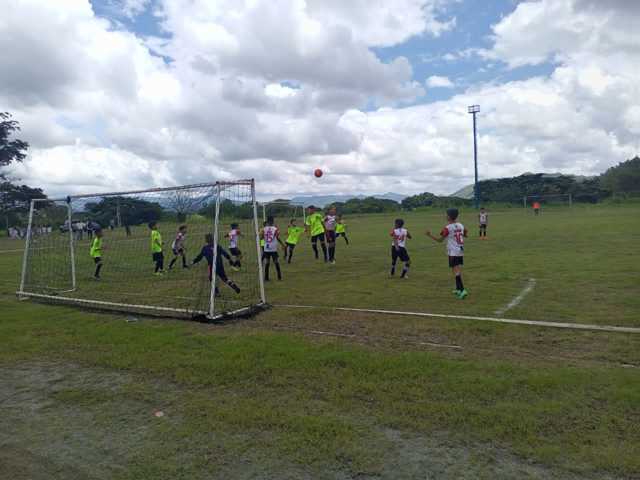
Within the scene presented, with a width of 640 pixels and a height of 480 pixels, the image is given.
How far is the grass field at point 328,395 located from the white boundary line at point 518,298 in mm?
96

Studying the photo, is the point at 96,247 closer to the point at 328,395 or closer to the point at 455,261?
the point at 455,261

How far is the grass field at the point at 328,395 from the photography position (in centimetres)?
380

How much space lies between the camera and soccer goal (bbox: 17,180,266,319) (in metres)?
9.59

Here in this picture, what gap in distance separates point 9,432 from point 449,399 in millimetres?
4317

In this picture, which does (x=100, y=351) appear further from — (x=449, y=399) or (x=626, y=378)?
(x=626, y=378)

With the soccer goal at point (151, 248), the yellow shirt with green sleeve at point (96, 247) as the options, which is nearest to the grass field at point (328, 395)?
the soccer goal at point (151, 248)

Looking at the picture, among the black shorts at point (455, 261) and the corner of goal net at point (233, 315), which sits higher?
the black shorts at point (455, 261)

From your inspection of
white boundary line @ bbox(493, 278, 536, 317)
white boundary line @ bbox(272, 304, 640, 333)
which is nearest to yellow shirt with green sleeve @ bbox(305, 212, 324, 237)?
white boundary line @ bbox(493, 278, 536, 317)

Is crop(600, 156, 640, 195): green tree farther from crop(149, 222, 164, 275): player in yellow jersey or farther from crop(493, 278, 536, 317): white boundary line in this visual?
crop(149, 222, 164, 275): player in yellow jersey

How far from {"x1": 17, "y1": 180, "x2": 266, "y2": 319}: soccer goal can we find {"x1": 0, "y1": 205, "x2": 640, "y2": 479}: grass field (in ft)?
5.09

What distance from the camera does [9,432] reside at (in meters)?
4.62

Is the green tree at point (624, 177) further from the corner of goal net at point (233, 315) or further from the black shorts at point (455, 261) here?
the corner of goal net at point (233, 315)

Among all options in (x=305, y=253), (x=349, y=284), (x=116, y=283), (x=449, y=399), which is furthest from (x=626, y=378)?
(x=305, y=253)

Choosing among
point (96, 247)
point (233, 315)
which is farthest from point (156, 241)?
point (233, 315)
